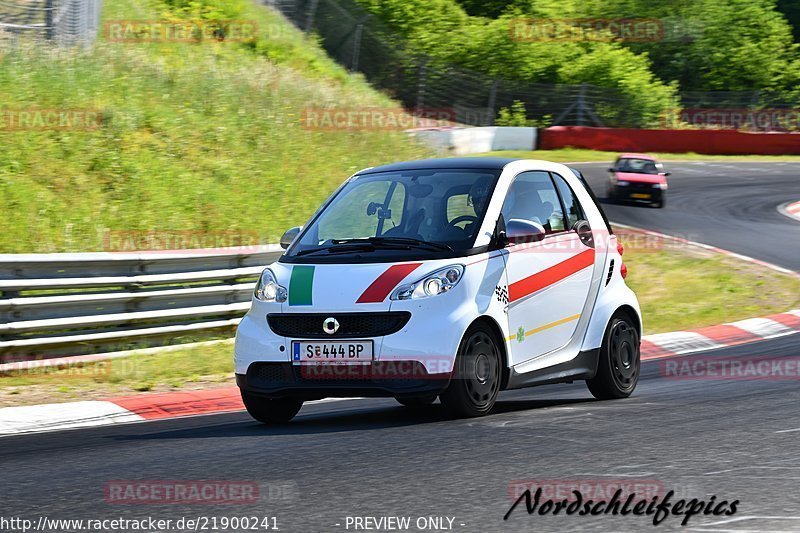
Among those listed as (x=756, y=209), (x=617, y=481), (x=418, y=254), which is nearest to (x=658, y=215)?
(x=756, y=209)

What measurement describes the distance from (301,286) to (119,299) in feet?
14.0

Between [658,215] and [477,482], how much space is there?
818 inches

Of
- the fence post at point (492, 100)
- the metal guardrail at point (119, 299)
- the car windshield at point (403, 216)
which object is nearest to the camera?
the car windshield at point (403, 216)

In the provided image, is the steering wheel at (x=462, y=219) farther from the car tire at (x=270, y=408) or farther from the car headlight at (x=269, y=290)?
the car tire at (x=270, y=408)

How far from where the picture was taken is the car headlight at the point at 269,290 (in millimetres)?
7277

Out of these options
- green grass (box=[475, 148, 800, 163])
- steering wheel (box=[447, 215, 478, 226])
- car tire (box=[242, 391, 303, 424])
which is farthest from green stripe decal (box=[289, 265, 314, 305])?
green grass (box=[475, 148, 800, 163])

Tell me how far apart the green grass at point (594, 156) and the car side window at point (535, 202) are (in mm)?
25481

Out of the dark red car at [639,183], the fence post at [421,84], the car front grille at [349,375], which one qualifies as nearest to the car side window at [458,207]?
the car front grille at [349,375]

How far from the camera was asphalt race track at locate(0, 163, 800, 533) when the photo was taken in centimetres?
472

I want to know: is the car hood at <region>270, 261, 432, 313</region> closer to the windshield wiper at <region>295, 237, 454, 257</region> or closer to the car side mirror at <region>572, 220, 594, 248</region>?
the windshield wiper at <region>295, 237, 454, 257</region>

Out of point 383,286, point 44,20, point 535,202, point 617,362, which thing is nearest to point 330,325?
point 383,286

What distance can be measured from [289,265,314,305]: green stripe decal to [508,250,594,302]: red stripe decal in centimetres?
130

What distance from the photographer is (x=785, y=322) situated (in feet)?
47.4

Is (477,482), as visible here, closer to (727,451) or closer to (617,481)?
(617,481)
